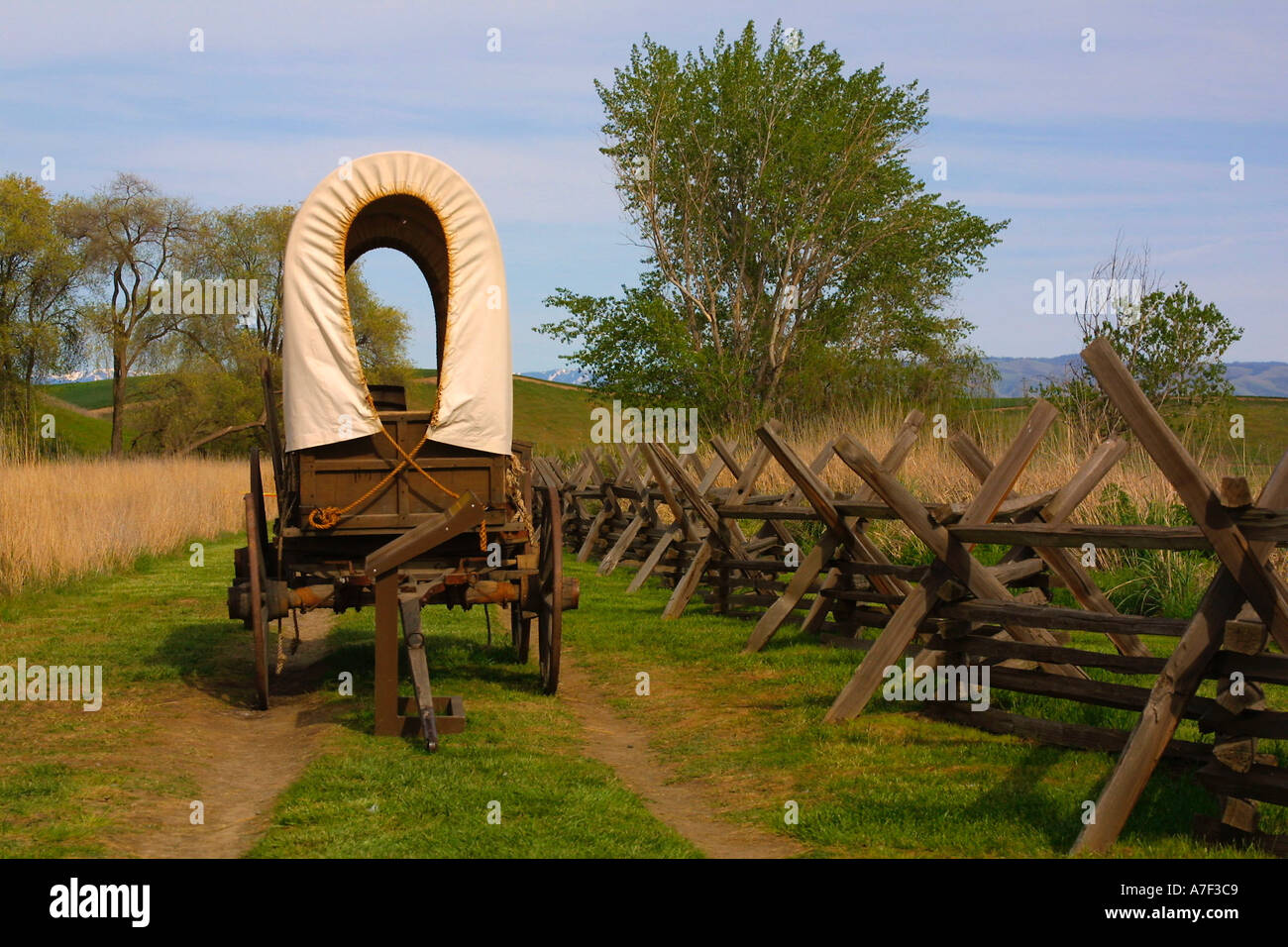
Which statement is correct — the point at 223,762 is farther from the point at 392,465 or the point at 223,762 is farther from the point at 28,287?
the point at 28,287

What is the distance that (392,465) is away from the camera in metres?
8.30

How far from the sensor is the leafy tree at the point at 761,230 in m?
35.4

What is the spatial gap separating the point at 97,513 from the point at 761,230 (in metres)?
23.1

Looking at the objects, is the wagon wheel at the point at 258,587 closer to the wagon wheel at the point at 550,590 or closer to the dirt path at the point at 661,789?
the wagon wheel at the point at 550,590

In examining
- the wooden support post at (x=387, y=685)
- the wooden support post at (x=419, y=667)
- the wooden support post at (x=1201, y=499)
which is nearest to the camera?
the wooden support post at (x=1201, y=499)

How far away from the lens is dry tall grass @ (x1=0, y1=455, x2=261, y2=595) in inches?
595

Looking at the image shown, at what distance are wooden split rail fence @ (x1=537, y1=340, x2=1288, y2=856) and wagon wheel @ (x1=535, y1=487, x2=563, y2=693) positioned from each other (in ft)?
7.16

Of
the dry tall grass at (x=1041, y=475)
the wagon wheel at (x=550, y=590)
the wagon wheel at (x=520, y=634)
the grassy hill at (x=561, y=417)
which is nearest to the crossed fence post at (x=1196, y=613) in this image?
the wagon wheel at (x=550, y=590)

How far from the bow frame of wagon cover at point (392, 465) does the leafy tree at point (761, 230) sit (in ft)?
84.8

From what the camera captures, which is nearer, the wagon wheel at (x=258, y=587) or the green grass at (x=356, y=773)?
the green grass at (x=356, y=773)

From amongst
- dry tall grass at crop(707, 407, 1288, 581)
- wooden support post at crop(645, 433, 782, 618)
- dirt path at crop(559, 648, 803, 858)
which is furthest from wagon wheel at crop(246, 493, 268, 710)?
dry tall grass at crop(707, 407, 1288, 581)

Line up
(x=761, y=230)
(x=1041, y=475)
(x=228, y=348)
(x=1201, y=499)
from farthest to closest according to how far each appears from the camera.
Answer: (x=228, y=348)
(x=761, y=230)
(x=1041, y=475)
(x=1201, y=499)

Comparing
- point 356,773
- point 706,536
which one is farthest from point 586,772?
point 706,536
